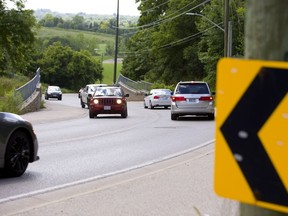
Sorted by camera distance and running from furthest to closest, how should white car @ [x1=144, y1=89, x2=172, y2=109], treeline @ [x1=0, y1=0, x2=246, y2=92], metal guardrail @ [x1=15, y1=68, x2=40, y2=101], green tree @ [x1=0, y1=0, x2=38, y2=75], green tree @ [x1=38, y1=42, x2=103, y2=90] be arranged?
green tree @ [x1=38, y1=42, x2=103, y2=90] < treeline @ [x1=0, y1=0, x2=246, y2=92] < green tree @ [x1=0, y1=0, x2=38, y2=75] < white car @ [x1=144, y1=89, x2=172, y2=109] < metal guardrail @ [x1=15, y1=68, x2=40, y2=101]

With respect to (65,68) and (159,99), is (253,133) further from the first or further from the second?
(65,68)

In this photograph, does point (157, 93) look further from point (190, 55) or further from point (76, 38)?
point (76, 38)

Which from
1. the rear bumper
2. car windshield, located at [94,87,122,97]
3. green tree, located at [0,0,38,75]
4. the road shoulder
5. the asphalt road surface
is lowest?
the road shoulder

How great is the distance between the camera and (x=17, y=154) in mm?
9320

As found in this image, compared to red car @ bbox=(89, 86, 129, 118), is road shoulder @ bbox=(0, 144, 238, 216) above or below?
below

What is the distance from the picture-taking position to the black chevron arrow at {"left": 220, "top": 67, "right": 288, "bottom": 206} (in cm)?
209

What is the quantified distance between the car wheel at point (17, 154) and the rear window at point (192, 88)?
14.6m

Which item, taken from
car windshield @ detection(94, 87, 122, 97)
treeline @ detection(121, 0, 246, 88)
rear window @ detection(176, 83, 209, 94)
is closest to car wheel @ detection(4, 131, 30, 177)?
rear window @ detection(176, 83, 209, 94)

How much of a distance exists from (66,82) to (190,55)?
42283 mm

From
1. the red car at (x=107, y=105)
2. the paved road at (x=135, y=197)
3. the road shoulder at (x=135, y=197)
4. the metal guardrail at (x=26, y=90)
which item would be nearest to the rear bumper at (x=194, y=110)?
the red car at (x=107, y=105)

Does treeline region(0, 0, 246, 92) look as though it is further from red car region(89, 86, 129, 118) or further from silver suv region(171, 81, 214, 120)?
silver suv region(171, 81, 214, 120)

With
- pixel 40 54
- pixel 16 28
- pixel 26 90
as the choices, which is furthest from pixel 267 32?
pixel 40 54

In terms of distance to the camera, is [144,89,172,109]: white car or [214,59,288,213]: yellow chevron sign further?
[144,89,172,109]: white car

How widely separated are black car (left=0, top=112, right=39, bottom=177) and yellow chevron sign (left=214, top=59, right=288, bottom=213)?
23.6ft
